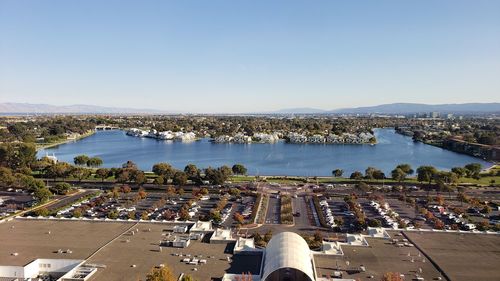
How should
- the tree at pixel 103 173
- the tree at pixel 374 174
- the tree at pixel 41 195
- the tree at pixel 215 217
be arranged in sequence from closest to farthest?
the tree at pixel 215 217 → the tree at pixel 41 195 → the tree at pixel 103 173 → the tree at pixel 374 174

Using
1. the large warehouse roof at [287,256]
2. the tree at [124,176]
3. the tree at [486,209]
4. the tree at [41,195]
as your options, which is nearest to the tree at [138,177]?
the tree at [124,176]

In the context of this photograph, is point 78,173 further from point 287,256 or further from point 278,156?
point 278,156

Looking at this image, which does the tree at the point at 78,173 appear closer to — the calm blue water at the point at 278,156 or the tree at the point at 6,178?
the tree at the point at 6,178

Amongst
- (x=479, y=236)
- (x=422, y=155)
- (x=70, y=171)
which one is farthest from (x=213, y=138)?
(x=479, y=236)

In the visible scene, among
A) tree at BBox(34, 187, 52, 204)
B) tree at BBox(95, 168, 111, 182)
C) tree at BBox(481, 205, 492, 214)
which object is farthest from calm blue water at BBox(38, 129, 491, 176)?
tree at BBox(34, 187, 52, 204)

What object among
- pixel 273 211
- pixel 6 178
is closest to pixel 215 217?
pixel 273 211

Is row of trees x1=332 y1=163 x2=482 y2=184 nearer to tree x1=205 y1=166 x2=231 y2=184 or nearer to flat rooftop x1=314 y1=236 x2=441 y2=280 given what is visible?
tree x1=205 y1=166 x2=231 y2=184

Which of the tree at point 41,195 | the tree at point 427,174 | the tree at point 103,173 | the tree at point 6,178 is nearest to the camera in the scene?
the tree at point 41,195

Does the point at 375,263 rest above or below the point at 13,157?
below
